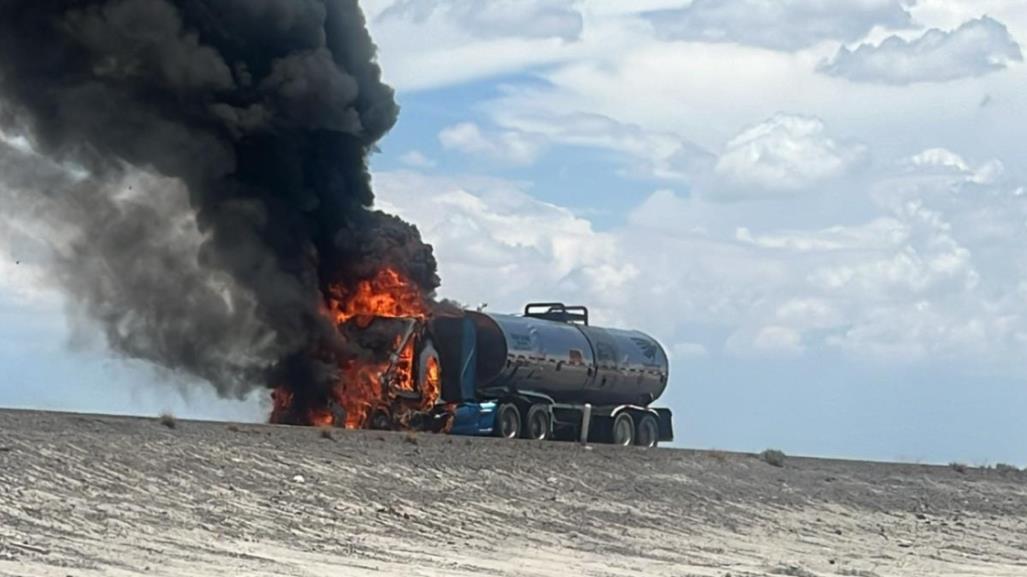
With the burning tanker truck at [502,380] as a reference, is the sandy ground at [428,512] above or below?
below

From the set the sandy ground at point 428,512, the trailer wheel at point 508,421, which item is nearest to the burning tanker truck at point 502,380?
the trailer wheel at point 508,421

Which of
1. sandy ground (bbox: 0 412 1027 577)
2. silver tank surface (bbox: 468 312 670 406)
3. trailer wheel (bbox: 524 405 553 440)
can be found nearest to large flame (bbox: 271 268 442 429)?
silver tank surface (bbox: 468 312 670 406)

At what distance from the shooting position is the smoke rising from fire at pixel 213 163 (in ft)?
126

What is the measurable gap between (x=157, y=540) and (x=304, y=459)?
25.2ft

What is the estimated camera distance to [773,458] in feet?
132

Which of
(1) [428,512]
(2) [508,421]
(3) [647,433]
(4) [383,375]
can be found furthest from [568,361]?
(1) [428,512]

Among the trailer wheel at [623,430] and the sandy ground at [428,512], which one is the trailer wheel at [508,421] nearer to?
the sandy ground at [428,512]

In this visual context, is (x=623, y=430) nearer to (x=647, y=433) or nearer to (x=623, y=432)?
(x=623, y=432)

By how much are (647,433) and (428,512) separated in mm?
22167

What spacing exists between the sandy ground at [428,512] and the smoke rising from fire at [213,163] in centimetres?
693

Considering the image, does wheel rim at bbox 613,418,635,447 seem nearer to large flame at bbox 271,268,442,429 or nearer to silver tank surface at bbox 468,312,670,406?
silver tank surface at bbox 468,312,670,406

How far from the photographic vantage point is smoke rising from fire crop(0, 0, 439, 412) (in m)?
38.3

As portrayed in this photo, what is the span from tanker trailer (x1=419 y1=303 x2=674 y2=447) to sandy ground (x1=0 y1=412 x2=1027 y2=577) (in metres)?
3.95

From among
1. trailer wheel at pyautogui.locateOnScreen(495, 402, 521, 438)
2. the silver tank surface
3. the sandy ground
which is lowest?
the sandy ground
